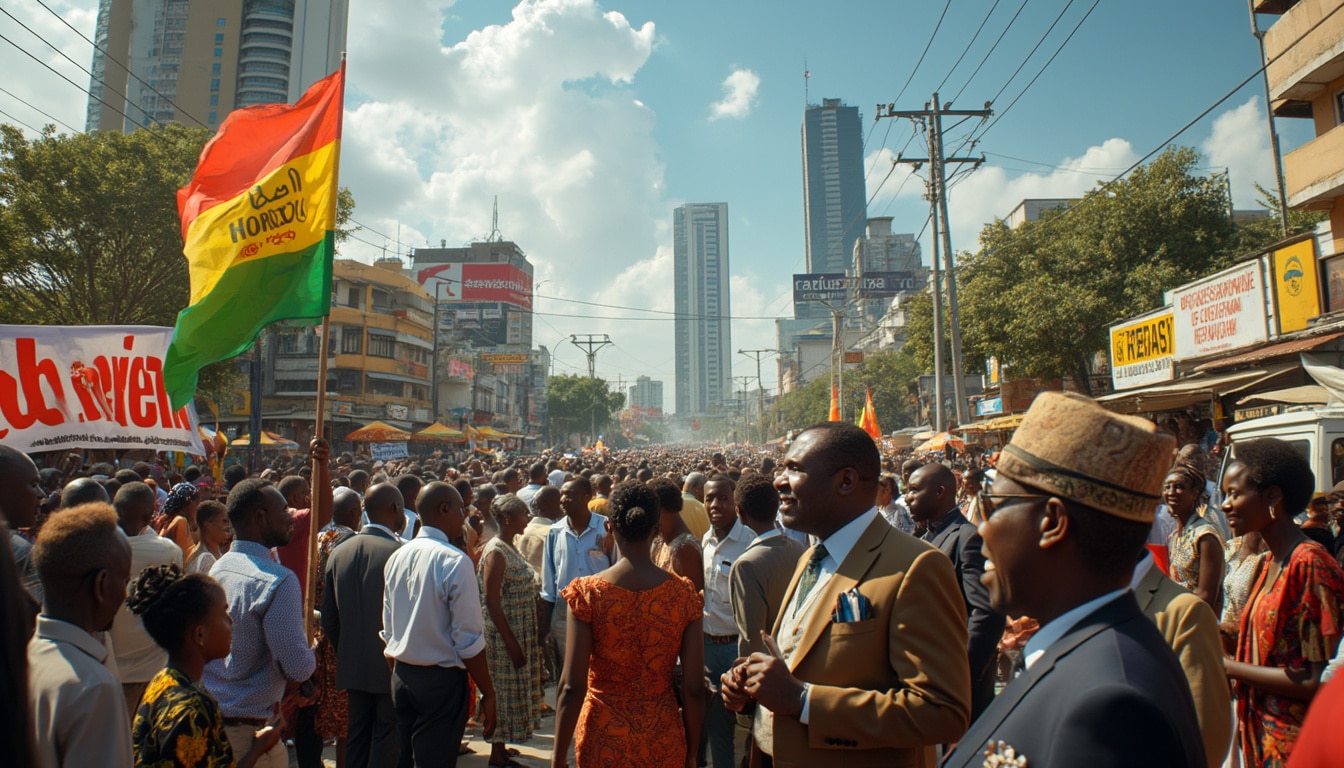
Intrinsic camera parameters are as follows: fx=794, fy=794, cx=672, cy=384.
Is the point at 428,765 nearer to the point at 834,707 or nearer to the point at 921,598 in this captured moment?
the point at 834,707

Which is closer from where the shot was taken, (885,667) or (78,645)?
(78,645)

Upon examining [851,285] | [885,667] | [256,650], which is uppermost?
[851,285]

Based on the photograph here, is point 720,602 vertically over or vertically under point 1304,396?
under

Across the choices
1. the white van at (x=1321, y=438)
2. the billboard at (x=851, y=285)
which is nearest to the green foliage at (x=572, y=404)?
the billboard at (x=851, y=285)

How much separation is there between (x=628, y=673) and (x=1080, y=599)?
239cm

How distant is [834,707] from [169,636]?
2.26 m

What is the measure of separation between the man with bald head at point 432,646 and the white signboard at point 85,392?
5007 mm

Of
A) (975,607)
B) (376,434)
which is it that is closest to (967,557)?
(975,607)

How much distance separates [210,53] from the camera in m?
80.2

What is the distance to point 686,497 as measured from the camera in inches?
339

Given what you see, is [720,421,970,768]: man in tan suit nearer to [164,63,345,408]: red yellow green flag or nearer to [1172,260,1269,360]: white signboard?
[164,63,345,408]: red yellow green flag

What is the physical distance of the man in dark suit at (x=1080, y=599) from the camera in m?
1.32

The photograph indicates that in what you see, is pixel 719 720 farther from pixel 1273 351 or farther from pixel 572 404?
pixel 572 404

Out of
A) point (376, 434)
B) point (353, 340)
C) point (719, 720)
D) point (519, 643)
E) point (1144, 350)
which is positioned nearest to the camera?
point (719, 720)
